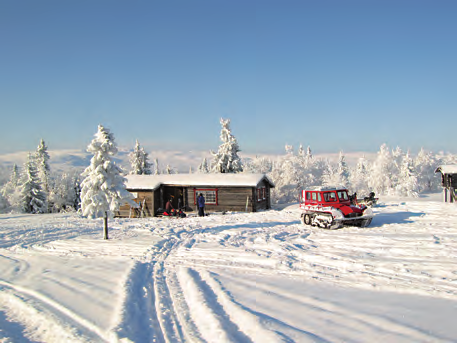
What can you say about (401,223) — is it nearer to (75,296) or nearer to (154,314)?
(154,314)

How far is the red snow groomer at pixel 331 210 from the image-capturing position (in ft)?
46.5

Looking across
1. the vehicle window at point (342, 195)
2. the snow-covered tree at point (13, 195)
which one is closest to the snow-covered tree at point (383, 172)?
the vehicle window at point (342, 195)

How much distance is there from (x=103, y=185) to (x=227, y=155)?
2728 centimetres

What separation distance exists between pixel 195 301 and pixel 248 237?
270 inches

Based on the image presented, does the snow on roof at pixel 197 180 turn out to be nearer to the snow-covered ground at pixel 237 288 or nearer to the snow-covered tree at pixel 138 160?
the snow-covered ground at pixel 237 288

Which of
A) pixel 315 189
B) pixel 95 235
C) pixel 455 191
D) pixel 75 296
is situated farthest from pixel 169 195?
pixel 455 191

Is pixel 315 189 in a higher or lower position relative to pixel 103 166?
lower

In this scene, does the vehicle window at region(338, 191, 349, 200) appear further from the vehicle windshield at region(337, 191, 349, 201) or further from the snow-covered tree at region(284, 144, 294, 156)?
the snow-covered tree at region(284, 144, 294, 156)

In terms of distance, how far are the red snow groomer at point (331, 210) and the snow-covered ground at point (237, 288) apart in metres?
1.67

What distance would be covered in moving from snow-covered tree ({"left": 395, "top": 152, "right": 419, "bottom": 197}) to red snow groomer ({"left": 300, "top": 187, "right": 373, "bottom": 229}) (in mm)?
42061

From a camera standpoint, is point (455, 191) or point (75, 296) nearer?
point (75, 296)

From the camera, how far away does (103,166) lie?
1396cm

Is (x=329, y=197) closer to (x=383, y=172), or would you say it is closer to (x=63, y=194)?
(x=383, y=172)

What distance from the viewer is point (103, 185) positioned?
13500 mm
